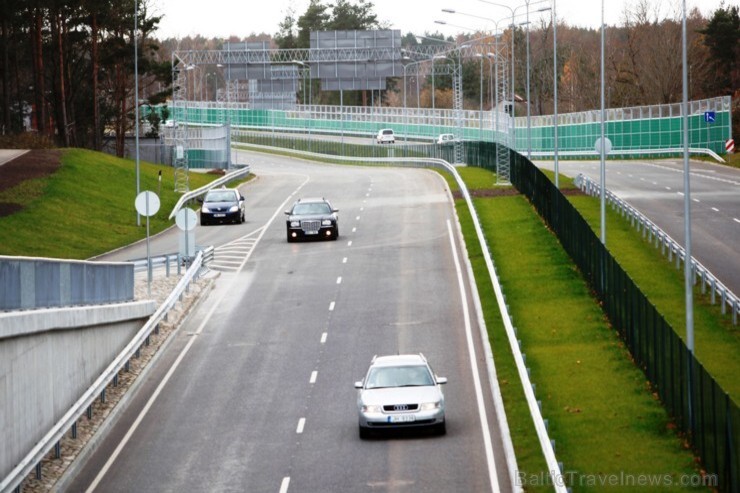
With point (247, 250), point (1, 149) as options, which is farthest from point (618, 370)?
point (1, 149)

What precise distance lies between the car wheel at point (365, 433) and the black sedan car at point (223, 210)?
36048mm

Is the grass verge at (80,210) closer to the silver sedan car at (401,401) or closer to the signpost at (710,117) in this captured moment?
the silver sedan car at (401,401)

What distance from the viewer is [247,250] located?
5134 cm

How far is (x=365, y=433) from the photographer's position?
24688 millimetres

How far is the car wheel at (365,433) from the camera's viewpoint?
24594mm

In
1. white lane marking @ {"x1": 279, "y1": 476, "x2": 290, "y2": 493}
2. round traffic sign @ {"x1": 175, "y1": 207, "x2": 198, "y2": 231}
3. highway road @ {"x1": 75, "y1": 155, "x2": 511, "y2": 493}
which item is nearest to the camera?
white lane marking @ {"x1": 279, "y1": 476, "x2": 290, "y2": 493}

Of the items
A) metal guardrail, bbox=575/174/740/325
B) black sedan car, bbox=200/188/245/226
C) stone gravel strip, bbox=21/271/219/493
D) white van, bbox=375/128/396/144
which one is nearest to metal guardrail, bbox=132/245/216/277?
stone gravel strip, bbox=21/271/219/493

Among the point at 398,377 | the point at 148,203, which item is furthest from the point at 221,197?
the point at 398,377

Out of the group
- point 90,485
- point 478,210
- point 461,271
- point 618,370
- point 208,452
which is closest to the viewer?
point 90,485

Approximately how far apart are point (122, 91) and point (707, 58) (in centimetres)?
5805

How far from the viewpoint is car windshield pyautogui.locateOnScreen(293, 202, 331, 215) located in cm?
5316

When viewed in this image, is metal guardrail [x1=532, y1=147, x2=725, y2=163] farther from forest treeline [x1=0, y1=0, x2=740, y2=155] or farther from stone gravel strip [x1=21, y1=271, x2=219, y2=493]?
stone gravel strip [x1=21, y1=271, x2=219, y2=493]

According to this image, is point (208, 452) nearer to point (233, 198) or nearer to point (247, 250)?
point (247, 250)

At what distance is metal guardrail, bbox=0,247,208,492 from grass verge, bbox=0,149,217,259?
14.6 metres
